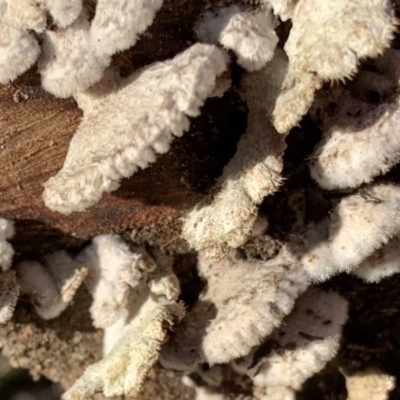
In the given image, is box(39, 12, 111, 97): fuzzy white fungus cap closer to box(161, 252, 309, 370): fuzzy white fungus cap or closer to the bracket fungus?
box(161, 252, 309, 370): fuzzy white fungus cap

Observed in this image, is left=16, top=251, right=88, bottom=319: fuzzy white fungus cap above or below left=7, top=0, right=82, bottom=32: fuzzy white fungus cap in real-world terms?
below

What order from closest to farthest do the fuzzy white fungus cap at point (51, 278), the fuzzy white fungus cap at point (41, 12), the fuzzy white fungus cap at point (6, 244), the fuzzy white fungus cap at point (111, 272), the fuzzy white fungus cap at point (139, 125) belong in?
the fuzzy white fungus cap at point (139, 125) < the fuzzy white fungus cap at point (41, 12) < the fuzzy white fungus cap at point (6, 244) < the fuzzy white fungus cap at point (111, 272) < the fuzzy white fungus cap at point (51, 278)

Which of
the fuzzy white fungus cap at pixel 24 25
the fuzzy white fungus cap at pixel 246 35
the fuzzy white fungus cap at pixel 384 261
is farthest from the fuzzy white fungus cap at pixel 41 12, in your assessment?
the fuzzy white fungus cap at pixel 384 261

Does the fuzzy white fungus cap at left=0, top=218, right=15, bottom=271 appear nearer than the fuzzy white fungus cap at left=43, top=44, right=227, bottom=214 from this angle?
No

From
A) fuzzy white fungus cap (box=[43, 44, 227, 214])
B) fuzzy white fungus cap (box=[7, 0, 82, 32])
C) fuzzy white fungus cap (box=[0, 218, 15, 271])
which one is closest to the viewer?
fuzzy white fungus cap (box=[43, 44, 227, 214])

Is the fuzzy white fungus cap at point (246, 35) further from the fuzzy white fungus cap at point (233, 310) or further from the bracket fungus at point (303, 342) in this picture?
the bracket fungus at point (303, 342)

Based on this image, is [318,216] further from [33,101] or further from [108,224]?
[33,101]


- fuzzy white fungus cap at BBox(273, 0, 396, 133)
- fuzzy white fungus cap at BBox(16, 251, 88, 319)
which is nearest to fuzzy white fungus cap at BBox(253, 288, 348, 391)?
fuzzy white fungus cap at BBox(16, 251, 88, 319)

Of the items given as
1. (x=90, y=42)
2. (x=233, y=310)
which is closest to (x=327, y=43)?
(x=90, y=42)
